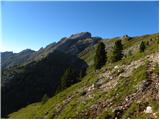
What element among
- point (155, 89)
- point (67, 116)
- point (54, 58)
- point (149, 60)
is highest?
point (54, 58)

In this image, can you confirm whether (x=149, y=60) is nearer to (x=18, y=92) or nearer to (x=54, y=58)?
(x=18, y=92)

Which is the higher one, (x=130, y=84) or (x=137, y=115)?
(x=130, y=84)

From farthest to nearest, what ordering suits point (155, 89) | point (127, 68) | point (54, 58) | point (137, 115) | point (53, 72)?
point (54, 58), point (53, 72), point (127, 68), point (155, 89), point (137, 115)

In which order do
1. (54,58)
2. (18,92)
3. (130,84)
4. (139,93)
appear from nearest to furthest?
(139,93) < (130,84) < (18,92) < (54,58)

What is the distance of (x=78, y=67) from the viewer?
19650 cm

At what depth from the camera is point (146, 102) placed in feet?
71.3

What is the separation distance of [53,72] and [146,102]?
15480 cm

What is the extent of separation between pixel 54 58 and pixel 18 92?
57.8 m

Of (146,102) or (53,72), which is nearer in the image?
(146,102)

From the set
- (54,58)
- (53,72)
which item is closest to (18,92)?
(53,72)

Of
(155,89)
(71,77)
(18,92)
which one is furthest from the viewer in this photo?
(18,92)

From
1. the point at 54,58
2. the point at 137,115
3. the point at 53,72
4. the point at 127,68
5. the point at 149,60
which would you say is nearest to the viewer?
the point at 137,115

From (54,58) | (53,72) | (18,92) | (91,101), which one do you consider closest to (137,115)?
(91,101)

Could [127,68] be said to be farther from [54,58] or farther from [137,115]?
[54,58]
